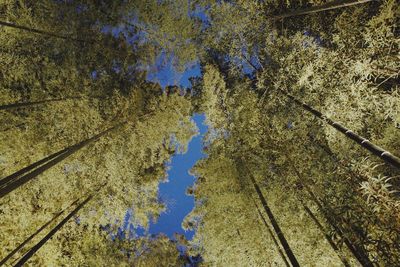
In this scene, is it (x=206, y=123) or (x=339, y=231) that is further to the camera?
(x=206, y=123)

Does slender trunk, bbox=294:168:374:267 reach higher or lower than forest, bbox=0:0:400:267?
lower

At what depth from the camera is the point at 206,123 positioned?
30.6ft

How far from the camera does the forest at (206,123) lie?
7.05m

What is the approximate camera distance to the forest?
705cm

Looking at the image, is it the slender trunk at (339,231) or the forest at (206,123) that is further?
the forest at (206,123)

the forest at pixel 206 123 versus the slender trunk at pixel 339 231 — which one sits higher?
the forest at pixel 206 123

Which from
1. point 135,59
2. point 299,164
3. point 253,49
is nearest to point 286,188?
A: point 299,164

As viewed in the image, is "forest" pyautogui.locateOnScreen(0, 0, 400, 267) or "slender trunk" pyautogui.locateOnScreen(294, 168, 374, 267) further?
"forest" pyautogui.locateOnScreen(0, 0, 400, 267)

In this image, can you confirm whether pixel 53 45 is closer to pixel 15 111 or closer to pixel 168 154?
pixel 15 111

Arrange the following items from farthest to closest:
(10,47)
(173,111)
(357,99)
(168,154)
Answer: (168,154) < (173,111) < (10,47) < (357,99)

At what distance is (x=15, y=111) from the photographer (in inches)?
324

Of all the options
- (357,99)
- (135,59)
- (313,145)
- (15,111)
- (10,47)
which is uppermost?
(135,59)

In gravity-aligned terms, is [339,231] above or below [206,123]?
below

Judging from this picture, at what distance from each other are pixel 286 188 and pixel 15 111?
732cm
